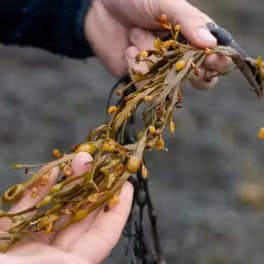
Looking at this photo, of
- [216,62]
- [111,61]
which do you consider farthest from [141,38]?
[216,62]

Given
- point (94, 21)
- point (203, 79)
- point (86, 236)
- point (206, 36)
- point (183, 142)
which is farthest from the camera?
point (183, 142)

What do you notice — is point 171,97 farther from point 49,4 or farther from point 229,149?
point 229,149

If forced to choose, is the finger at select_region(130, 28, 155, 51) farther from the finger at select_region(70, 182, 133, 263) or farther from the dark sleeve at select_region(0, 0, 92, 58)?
the finger at select_region(70, 182, 133, 263)

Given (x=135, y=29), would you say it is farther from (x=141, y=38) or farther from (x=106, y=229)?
(x=106, y=229)

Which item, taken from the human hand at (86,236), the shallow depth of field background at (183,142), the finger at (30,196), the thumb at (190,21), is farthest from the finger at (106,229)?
the shallow depth of field background at (183,142)

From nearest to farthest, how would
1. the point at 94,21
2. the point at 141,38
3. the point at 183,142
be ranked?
the point at 141,38, the point at 94,21, the point at 183,142

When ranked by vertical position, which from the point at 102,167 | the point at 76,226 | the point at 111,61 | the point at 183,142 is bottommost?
the point at 183,142

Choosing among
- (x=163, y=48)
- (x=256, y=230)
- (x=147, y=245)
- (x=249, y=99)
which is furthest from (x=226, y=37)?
(x=249, y=99)

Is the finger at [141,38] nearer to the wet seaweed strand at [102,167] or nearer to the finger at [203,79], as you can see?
the finger at [203,79]
